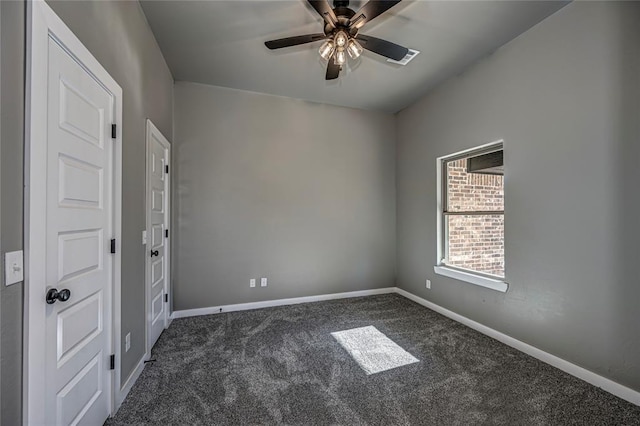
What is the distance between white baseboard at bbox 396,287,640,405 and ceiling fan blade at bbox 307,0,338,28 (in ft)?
10.5

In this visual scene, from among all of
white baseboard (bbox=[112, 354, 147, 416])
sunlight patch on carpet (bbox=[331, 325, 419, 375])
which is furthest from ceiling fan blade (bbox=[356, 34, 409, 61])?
white baseboard (bbox=[112, 354, 147, 416])

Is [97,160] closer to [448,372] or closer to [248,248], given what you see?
[248,248]

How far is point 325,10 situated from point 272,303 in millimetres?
3327

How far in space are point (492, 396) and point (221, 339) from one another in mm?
2389

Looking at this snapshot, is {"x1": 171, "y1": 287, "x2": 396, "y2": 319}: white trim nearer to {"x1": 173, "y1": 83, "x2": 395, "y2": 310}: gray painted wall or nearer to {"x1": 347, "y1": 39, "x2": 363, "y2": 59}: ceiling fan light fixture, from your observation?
{"x1": 173, "y1": 83, "x2": 395, "y2": 310}: gray painted wall

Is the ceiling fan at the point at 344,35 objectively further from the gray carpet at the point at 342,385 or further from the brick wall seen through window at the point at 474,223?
the gray carpet at the point at 342,385

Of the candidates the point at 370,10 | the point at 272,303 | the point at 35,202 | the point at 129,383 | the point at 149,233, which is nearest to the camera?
the point at 35,202

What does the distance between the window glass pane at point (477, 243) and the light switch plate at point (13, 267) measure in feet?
11.5

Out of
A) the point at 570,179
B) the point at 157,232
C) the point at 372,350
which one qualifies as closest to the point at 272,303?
the point at 372,350

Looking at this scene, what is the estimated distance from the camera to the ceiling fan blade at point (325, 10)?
1.79 meters

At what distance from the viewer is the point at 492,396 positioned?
1971mm

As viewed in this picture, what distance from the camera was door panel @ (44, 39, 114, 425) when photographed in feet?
4.08

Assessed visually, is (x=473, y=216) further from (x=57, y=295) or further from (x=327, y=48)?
(x=57, y=295)

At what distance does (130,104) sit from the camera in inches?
81.0
